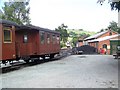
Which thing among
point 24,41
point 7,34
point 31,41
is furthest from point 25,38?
point 7,34

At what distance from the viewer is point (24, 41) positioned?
2580 centimetres

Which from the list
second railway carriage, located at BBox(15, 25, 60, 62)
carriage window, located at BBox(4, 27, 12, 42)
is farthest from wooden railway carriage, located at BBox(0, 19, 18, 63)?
second railway carriage, located at BBox(15, 25, 60, 62)

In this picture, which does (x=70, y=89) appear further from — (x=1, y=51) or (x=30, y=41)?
(x=30, y=41)

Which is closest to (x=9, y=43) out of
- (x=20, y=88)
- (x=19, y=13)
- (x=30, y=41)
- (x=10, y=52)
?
(x=10, y=52)

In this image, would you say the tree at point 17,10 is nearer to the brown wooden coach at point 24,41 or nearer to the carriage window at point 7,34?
the brown wooden coach at point 24,41

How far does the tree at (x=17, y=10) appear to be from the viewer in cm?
6022

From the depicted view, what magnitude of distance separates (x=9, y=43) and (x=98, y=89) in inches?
382

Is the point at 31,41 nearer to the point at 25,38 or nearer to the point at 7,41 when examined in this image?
the point at 25,38

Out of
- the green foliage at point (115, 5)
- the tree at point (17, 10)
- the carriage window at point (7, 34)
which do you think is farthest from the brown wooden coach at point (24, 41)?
the tree at point (17, 10)

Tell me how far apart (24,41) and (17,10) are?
123 ft

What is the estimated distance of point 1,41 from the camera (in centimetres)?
1858

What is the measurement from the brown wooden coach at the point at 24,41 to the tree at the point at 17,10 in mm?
28818

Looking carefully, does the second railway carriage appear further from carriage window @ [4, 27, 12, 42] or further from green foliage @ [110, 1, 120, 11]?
green foliage @ [110, 1, 120, 11]

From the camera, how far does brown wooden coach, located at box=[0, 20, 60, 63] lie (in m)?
19.2
